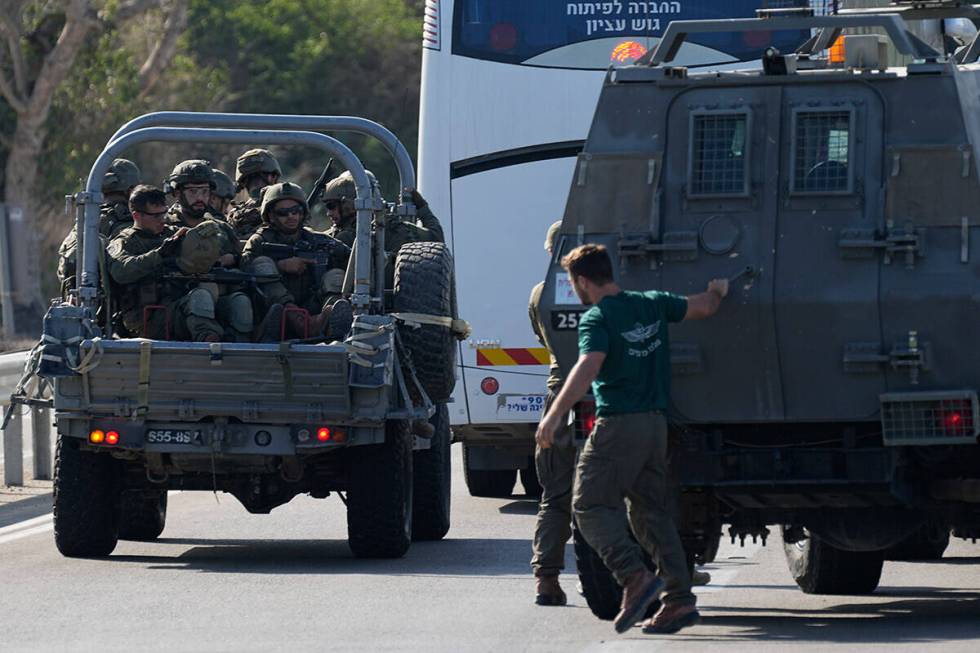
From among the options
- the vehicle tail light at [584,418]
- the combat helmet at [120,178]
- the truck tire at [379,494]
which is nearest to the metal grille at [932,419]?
the vehicle tail light at [584,418]

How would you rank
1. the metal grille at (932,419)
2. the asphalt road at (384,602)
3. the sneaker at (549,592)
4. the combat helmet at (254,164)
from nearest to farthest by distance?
the metal grille at (932,419) < the asphalt road at (384,602) < the sneaker at (549,592) < the combat helmet at (254,164)

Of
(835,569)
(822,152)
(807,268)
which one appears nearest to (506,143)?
(835,569)

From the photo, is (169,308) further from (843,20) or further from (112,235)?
(843,20)

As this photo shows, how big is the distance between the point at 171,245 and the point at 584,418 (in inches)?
160

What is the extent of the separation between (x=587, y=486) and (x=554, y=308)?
863mm

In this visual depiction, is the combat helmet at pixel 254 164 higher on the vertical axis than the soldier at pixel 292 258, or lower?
higher

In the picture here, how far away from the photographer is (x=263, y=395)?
Answer: 12.0 meters

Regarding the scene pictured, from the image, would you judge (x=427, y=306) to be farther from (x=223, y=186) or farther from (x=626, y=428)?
(x=626, y=428)

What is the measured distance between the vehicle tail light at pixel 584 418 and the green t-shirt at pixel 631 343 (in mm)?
315

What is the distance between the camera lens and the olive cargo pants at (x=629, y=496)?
29.9ft

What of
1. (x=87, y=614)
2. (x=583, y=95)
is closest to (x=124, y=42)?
(x=583, y=95)

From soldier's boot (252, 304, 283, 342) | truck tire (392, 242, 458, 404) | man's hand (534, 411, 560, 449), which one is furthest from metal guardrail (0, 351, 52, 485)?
man's hand (534, 411, 560, 449)

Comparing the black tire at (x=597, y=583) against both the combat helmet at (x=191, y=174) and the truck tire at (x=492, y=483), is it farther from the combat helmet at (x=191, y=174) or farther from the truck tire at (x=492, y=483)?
the truck tire at (x=492, y=483)

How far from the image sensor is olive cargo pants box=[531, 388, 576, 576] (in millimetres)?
10148
